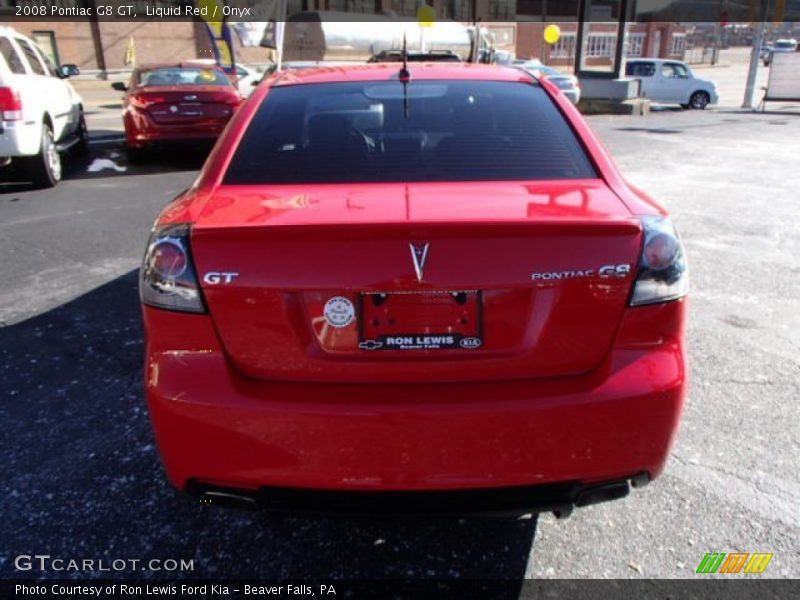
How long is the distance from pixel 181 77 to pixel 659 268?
10372mm

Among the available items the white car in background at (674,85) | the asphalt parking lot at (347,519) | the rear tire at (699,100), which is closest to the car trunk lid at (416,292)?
the asphalt parking lot at (347,519)

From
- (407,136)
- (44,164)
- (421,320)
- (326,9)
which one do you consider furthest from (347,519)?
(326,9)

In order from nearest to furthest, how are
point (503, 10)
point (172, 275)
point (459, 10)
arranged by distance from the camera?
point (172, 275) → point (459, 10) → point (503, 10)

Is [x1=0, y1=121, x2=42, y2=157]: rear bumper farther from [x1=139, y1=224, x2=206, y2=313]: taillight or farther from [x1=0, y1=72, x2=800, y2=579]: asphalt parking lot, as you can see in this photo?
[x1=139, y1=224, x2=206, y2=313]: taillight

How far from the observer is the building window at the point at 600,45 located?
179ft

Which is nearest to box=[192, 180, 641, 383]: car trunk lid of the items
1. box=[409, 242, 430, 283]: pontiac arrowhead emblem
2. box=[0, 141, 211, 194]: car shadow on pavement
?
box=[409, 242, 430, 283]: pontiac arrowhead emblem

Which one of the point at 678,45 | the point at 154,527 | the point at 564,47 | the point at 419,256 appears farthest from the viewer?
the point at 678,45

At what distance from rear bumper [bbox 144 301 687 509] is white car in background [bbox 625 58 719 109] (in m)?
22.9

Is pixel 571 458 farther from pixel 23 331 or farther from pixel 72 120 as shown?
pixel 72 120

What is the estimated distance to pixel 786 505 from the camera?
8.45 ft

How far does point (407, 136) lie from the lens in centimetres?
274

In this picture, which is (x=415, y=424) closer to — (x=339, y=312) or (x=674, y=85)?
(x=339, y=312)

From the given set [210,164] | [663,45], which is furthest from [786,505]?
[663,45]

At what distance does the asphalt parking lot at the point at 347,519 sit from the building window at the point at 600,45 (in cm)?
5431
